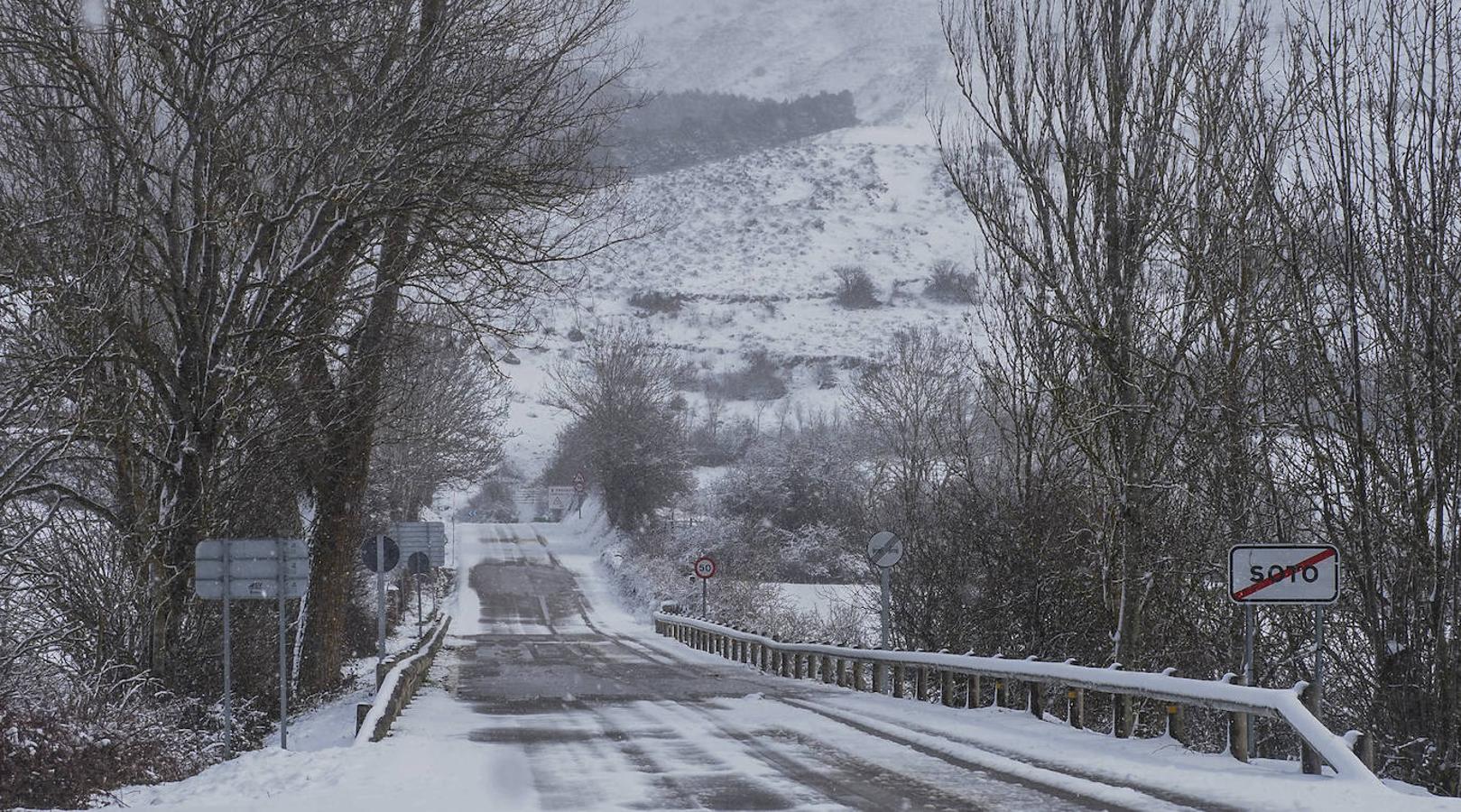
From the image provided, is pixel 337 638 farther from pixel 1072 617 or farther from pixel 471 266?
pixel 1072 617

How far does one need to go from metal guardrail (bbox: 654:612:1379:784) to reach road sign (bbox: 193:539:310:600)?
8.04m

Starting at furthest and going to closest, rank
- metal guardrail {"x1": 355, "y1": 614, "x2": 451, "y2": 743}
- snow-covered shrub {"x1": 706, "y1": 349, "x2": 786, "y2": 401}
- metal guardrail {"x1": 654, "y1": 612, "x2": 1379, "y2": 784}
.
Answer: snow-covered shrub {"x1": 706, "y1": 349, "x2": 786, "y2": 401} → metal guardrail {"x1": 355, "y1": 614, "x2": 451, "y2": 743} → metal guardrail {"x1": 654, "y1": 612, "x2": 1379, "y2": 784}

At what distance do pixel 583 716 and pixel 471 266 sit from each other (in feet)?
19.3

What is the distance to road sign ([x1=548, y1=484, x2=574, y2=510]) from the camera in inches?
4414

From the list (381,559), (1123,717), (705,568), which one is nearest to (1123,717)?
(1123,717)

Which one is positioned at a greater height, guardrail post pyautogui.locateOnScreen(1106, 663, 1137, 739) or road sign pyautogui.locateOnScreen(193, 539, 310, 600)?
road sign pyautogui.locateOnScreen(193, 539, 310, 600)

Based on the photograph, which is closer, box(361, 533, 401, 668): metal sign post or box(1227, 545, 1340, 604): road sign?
box(1227, 545, 1340, 604): road sign

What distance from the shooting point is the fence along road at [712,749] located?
997 centimetres

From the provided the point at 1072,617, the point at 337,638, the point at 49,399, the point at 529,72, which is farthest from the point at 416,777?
the point at 1072,617

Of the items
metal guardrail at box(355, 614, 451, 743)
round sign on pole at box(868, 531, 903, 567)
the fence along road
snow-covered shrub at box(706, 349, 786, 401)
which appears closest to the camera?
the fence along road

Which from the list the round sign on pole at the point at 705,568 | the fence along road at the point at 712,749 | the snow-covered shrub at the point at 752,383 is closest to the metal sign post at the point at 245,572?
the fence along road at the point at 712,749

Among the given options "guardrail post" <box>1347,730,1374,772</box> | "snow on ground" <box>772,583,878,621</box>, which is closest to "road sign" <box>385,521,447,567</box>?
"snow on ground" <box>772,583,878,621</box>

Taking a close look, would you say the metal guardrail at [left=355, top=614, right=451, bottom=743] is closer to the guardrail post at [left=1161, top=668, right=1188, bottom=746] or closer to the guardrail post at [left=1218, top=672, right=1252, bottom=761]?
the guardrail post at [left=1161, top=668, right=1188, bottom=746]

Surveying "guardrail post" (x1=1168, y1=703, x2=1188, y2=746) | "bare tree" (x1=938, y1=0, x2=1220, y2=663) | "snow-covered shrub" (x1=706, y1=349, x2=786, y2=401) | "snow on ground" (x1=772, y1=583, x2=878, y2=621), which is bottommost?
"snow on ground" (x1=772, y1=583, x2=878, y2=621)
